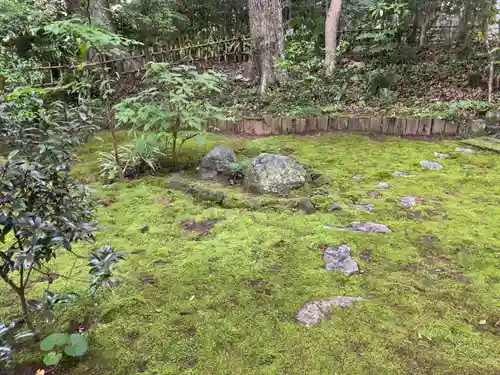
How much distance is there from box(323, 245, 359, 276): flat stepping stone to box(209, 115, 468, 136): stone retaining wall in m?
3.48

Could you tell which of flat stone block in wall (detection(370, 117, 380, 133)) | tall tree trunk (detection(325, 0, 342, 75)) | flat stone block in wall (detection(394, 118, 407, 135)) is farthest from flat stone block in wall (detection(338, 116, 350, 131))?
tall tree trunk (detection(325, 0, 342, 75))

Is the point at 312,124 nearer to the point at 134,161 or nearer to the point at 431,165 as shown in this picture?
the point at 431,165

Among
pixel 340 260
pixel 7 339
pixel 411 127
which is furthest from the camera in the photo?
pixel 411 127

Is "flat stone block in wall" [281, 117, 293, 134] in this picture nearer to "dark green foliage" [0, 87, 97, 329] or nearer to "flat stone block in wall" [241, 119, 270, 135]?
"flat stone block in wall" [241, 119, 270, 135]

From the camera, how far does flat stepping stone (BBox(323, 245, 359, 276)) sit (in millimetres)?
2189

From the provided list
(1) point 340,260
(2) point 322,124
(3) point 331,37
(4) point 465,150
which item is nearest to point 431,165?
(4) point 465,150

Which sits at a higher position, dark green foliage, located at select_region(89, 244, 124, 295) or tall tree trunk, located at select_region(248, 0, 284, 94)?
tall tree trunk, located at select_region(248, 0, 284, 94)

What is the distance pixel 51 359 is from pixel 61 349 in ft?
0.41

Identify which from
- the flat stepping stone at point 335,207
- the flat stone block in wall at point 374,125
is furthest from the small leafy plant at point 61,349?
the flat stone block in wall at point 374,125

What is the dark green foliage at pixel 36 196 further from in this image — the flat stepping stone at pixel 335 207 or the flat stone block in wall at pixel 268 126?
the flat stone block in wall at pixel 268 126

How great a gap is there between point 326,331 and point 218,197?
1.85m

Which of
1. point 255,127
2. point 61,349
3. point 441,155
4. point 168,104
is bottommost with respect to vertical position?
point 61,349

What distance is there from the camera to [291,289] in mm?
1997

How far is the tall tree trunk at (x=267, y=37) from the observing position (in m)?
6.76
